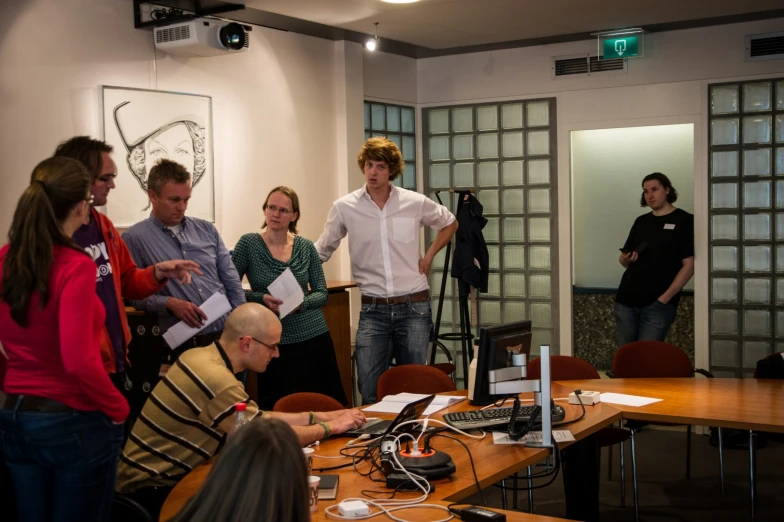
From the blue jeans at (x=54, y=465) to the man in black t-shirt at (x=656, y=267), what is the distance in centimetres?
440

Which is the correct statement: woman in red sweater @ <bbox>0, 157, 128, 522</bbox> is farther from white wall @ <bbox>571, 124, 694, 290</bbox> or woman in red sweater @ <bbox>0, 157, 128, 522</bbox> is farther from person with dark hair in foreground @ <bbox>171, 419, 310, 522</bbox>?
white wall @ <bbox>571, 124, 694, 290</bbox>

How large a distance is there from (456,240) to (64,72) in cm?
307

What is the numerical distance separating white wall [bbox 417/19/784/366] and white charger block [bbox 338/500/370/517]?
16.0ft

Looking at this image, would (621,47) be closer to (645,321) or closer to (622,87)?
(622,87)

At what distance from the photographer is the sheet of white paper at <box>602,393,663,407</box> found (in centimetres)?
397

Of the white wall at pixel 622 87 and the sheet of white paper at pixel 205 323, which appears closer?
the sheet of white paper at pixel 205 323

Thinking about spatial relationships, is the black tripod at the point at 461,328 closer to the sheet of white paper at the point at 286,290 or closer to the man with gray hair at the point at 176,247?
the sheet of white paper at the point at 286,290

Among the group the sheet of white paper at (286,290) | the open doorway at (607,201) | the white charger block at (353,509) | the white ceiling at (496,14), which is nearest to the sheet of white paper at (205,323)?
the sheet of white paper at (286,290)

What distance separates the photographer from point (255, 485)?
1355 mm

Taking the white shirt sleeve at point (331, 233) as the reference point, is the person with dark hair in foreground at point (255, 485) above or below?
below

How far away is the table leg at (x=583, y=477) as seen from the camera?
3836 mm

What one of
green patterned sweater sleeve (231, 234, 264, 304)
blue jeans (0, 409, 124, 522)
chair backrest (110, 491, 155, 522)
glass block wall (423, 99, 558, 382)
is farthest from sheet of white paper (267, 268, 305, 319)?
glass block wall (423, 99, 558, 382)

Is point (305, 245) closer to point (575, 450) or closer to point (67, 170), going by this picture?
point (575, 450)

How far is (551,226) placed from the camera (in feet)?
24.1
